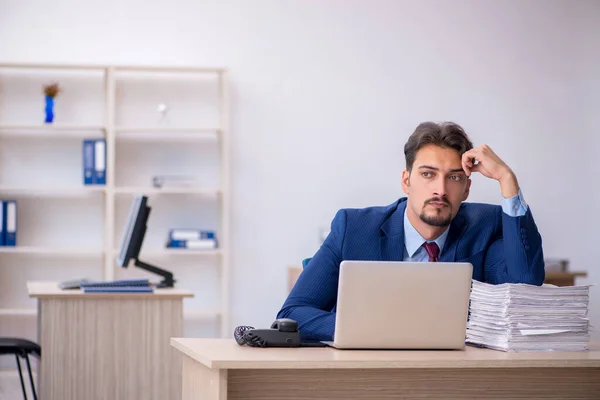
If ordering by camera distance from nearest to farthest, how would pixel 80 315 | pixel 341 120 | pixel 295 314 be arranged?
pixel 295 314
pixel 80 315
pixel 341 120

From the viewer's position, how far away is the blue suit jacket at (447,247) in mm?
2557

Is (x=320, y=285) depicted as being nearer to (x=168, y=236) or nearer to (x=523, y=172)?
(x=168, y=236)

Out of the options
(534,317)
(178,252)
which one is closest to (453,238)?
(534,317)

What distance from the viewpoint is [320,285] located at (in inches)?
103

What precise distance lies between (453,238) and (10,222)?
12.2 ft

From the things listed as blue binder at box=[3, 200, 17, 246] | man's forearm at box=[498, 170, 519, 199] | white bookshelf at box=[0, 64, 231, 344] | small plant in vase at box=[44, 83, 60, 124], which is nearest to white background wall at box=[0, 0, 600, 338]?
white bookshelf at box=[0, 64, 231, 344]

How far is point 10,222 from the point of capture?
5609 millimetres

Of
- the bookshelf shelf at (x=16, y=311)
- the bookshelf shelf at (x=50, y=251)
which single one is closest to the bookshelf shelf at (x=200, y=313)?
the bookshelf shelf at (x=50, y=251)

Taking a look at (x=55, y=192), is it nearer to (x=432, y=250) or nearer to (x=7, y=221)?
(x=7, y=221)

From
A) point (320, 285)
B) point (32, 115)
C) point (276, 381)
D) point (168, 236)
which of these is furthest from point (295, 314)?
point (32, 115)

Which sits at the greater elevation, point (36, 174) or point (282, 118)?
point (282, 118)

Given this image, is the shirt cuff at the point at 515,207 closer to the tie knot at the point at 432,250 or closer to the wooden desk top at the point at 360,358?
the tie knot at the point at 432,250

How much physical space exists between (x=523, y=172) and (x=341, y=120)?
1.37 metres

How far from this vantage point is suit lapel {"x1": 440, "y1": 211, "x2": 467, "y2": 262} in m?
2.65
